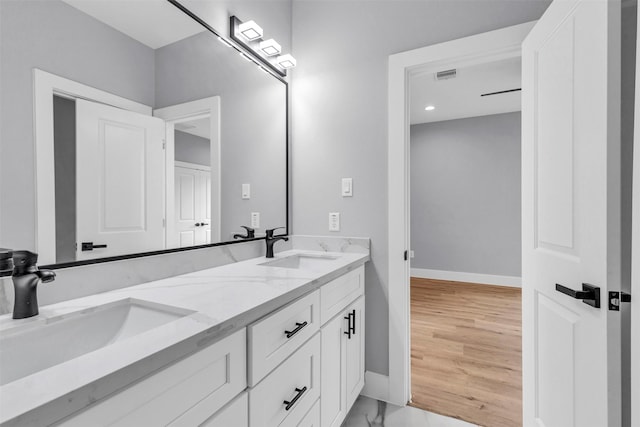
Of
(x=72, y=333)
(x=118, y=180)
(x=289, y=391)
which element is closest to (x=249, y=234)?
(x=118, y=180)

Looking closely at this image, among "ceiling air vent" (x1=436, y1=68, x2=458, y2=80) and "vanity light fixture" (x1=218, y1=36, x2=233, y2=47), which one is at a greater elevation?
"ceiling air vent" (x1=436, y1=68, x2=458, y2=80)

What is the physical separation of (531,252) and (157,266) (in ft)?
5.36

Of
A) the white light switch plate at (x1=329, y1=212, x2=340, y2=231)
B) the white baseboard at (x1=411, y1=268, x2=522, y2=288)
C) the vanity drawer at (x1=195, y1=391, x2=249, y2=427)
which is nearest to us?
the vanity drawer at (x1=195, y1=391, x2=249, y2=427)

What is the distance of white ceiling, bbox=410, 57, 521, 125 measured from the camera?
3.14m

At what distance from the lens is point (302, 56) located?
214 centimetres

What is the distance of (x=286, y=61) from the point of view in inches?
77.7

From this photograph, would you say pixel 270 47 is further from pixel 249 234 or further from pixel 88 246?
pixel 88 246

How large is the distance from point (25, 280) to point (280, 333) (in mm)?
696

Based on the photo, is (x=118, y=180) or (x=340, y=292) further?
(x=340, y=292)

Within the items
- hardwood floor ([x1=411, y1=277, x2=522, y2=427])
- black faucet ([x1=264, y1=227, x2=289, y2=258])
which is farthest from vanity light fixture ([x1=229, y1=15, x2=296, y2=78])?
hardwood floor ([x1=411, y1=277, x2=522, y2=427])

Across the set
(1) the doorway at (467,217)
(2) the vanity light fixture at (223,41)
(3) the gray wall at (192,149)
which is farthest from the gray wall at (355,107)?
(1) the doorway at (467,217)

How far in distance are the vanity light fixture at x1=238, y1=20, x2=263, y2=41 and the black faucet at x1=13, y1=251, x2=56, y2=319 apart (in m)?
1.46

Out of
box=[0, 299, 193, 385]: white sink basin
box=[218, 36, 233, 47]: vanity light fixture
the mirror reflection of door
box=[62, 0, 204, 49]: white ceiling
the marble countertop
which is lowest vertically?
box=[0, 299, 193, 385]: white sink basin

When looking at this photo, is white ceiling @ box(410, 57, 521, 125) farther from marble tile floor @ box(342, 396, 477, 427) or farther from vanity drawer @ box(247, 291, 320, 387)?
marble tile floor @ box(342, 396, 477, 427)
